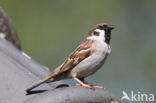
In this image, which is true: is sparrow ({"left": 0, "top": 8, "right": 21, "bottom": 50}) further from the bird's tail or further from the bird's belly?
the bird's tail

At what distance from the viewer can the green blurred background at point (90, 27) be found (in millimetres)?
8844

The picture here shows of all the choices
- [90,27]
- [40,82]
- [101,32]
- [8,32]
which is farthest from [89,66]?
[90,27]

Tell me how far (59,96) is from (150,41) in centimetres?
499

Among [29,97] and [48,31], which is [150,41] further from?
[29,97]

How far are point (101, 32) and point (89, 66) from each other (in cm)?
35

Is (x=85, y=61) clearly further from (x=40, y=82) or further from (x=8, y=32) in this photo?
(x=8, y=32)

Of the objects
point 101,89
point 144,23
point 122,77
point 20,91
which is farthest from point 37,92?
point 144,23

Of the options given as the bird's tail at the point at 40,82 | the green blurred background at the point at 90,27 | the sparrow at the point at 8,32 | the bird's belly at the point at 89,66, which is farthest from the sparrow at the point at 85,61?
the green blurred background at the point at 90,27

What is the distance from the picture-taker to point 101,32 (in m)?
5.18

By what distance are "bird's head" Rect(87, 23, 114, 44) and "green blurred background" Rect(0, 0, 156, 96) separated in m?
3.27

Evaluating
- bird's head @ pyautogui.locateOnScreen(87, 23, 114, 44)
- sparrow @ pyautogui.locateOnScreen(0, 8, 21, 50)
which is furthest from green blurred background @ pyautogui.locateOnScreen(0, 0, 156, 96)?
bird's head @ pyautogui.locateOnScreen(87, 23, 114, 44)

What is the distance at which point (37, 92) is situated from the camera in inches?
176

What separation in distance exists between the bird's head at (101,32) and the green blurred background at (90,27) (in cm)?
327

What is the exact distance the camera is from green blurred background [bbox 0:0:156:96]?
8.84 meters
